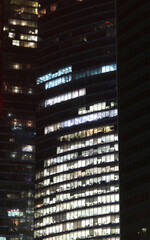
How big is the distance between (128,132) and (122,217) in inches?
944

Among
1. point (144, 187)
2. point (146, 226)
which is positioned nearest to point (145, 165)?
point (144, 187)

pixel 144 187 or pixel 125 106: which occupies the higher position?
pixel 125 106

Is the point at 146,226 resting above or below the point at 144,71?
below

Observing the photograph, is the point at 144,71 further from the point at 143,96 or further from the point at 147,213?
the point at 147,213

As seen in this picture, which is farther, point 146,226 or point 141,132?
point 141,132

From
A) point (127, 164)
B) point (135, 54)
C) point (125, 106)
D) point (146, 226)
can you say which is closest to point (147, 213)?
point (146, 226)

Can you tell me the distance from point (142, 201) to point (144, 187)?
380 centimetres

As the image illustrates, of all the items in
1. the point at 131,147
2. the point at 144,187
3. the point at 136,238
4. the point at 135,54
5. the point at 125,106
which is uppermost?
the point at 135,54

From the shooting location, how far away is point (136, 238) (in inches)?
7082

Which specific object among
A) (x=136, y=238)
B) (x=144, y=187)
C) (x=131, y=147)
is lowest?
(x=136, y=238)

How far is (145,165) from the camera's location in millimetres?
187750

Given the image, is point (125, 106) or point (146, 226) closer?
point (146, 226)

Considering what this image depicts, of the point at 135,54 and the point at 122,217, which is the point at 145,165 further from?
the point at 135,54

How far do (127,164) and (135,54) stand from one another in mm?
31965
